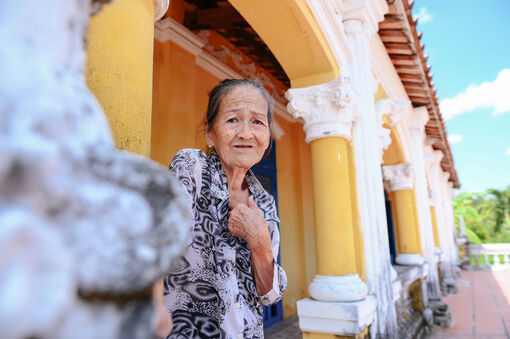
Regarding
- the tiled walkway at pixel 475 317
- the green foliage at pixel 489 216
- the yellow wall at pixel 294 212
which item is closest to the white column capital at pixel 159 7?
the tiled walkway at pixel 475 317

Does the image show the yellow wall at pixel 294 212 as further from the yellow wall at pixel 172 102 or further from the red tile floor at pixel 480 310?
the yellow wall at pixel 172 102

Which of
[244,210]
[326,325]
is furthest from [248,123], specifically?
[326,325]

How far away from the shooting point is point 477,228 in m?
18.5

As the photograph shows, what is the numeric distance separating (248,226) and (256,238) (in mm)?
53

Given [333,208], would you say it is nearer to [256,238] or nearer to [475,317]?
[256,238]

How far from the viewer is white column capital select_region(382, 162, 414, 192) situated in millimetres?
5795

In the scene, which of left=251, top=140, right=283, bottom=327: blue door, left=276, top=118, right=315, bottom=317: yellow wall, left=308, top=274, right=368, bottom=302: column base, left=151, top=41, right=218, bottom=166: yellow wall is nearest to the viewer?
left=308, top=274, right=368, bottom=302: column base

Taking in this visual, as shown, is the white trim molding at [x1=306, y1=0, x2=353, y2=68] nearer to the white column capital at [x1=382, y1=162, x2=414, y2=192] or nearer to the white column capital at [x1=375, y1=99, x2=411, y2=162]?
the white column capital at [x1=375, y1=99, x2=411, y2=162]

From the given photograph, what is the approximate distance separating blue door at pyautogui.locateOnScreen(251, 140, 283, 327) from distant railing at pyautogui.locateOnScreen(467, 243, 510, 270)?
1224cm

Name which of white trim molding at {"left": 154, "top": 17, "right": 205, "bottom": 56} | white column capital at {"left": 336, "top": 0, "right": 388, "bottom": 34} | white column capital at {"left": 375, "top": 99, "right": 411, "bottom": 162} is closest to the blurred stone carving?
white trim molding at {"left": 154, "top": 17, "right": 205, "bottom": 56}

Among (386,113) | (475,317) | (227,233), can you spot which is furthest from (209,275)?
(475,317)

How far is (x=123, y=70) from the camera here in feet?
2.80

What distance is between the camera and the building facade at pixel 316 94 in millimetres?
902

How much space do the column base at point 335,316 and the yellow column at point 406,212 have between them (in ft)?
11.4
